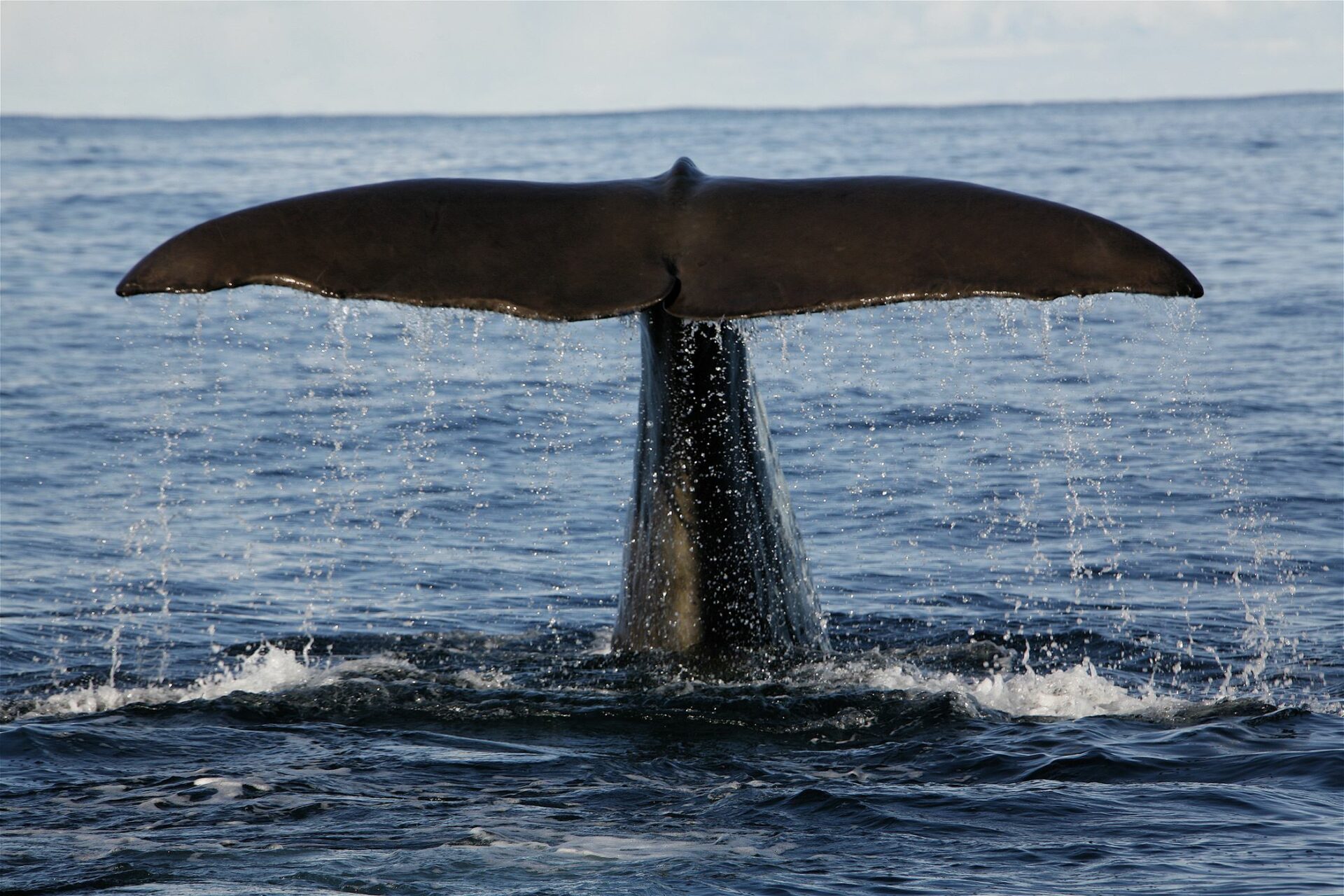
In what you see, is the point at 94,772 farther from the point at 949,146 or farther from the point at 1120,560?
the point at 949,146

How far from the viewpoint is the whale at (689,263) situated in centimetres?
529

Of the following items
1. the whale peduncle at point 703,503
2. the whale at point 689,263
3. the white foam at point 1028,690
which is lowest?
the white foam at point 1028,690

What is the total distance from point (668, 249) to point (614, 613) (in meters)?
3.69

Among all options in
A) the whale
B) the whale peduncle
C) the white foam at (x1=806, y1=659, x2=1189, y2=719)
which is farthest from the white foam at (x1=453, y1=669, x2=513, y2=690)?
the white foam at (x1=806, y1=659, x2=1189, y2=719)

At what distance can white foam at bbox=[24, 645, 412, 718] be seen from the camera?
7133 millimetres

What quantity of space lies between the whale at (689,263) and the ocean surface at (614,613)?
12.9 inches

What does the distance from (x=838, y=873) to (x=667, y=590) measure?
1728 mm

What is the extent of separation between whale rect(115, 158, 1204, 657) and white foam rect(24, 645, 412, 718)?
5.79ft

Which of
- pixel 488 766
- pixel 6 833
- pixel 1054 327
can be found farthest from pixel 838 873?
pixel 1054 327

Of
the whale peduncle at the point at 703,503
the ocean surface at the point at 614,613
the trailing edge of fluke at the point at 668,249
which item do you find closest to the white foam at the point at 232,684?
the ocean surface at the point at 614,613

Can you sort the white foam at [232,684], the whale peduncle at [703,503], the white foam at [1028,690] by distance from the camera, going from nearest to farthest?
the whale peduncle at [703,503], the white foam at [1028,690], the white foam at [232,684]

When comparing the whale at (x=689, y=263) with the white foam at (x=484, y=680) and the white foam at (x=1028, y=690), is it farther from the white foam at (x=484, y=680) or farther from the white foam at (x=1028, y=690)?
the white foam at (x=484, y=680)

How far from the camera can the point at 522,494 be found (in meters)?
12.1

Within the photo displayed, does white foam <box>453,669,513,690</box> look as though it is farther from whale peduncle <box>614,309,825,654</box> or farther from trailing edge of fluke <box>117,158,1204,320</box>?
trailing edge of fluke <box>117,158,1204,320</box>
